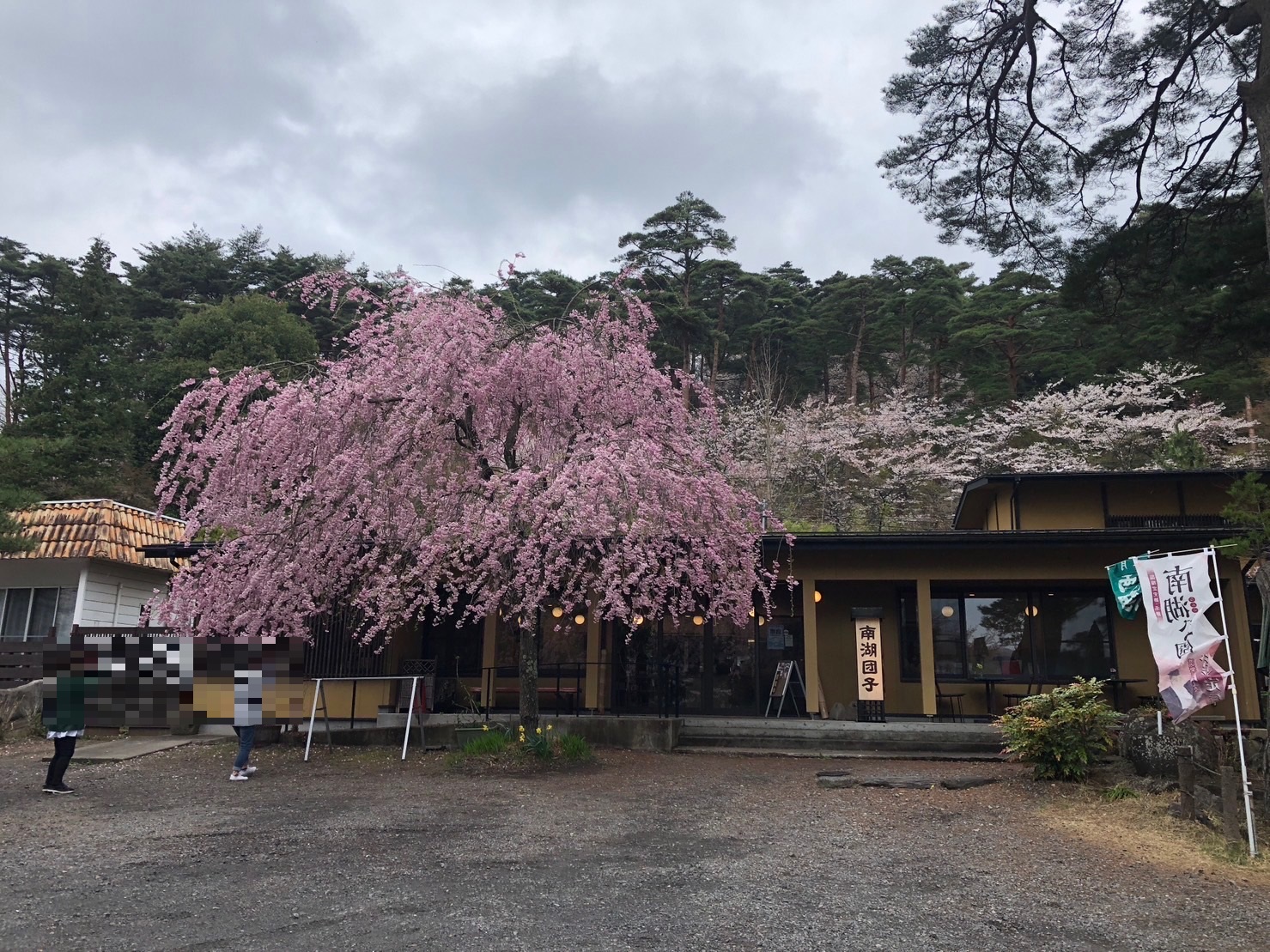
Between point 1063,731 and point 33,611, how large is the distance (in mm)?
18399

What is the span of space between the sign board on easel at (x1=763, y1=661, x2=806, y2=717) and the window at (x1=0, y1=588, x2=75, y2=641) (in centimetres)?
1373

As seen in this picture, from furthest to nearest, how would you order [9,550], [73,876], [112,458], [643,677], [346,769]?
[112,458] → [643,677] → [9,550] → [346,769] → [73,876]

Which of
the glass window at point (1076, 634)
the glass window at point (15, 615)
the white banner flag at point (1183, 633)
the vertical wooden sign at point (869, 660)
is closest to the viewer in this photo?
the white banner flag at point (1183, 633)

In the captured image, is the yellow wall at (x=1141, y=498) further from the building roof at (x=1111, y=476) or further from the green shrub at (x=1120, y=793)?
the green shrub at (x=1120, y=793)

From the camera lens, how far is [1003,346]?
28.0 m

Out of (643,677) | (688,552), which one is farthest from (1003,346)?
(688,552)

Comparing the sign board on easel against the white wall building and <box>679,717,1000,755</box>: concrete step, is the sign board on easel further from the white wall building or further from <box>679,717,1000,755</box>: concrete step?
the white wall building

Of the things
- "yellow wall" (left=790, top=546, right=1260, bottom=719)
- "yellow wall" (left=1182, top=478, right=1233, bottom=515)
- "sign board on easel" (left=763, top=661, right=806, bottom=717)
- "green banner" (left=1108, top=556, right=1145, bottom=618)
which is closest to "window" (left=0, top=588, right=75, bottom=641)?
"sign board on easel" (left=763, top=661, right=806, bottom=717)

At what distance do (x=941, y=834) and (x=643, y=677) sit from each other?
750cm

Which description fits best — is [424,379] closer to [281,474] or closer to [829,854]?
[281,474]

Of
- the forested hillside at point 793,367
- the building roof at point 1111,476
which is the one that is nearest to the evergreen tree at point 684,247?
the forested hillside at point 793,367

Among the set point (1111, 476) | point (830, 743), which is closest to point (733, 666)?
point (830, 743)

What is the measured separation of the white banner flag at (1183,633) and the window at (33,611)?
18.1 m

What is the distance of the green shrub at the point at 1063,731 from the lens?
829 cm
